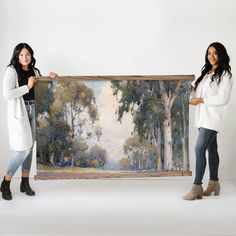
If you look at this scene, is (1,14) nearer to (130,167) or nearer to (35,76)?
(35,76)

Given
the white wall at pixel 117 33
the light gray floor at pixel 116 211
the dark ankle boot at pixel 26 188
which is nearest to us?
the light gray floor at pixel 116 211

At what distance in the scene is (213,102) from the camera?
11.7ft

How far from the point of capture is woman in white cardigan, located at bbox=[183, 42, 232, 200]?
358 cm

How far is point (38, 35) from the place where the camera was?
4.43 m

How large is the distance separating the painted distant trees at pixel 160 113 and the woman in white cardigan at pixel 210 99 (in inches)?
5.0

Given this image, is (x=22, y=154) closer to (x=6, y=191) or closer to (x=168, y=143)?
(x=6, y=191)

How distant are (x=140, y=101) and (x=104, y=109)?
0.31 meters

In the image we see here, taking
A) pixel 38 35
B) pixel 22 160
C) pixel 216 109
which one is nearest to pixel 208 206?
pixel 216 109

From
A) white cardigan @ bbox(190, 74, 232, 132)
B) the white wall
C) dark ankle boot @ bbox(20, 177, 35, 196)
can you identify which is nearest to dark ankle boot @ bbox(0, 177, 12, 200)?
dark ankle boot @ bbox(20, 177, 35, 196)

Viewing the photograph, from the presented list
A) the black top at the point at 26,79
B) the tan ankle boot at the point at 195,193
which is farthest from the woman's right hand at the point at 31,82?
the tan ankle boot at the point at 195,193

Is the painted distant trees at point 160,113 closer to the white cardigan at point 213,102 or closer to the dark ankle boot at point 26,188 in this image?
the white cardigan at point 213,102

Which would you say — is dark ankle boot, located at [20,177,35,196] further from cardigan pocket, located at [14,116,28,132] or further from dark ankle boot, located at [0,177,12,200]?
cardigan pocket, located at [14,116,28,132]

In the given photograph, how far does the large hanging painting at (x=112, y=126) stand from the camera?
370 cm

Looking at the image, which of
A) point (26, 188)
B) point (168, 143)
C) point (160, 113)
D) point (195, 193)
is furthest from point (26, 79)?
point (195, 193)
